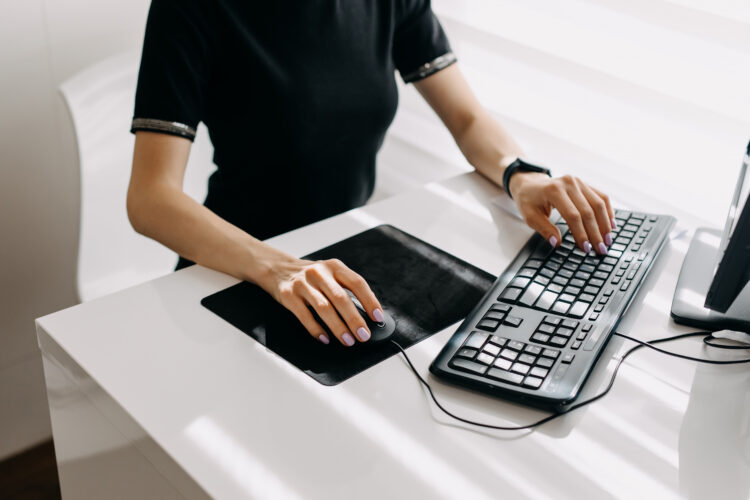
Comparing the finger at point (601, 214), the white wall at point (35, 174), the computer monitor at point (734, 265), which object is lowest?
the white wall at point (35, 174)

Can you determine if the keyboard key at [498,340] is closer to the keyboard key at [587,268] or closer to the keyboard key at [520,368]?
the keyboard key at [520,368]

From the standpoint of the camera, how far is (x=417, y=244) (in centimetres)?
112

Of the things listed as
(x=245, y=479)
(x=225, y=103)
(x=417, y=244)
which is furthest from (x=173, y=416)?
(x=225, y=103)

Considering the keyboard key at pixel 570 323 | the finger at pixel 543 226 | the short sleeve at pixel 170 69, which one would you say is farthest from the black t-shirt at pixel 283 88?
the keyboard key at pixel 570 323

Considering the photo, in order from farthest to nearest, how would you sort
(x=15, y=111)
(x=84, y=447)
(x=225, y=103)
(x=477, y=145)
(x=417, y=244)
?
(x=15, y=111)
(x=477, y=145)
(x=225, y=103)
(x=417, y=244)
(x=84, y=447)

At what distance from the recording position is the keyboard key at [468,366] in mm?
826

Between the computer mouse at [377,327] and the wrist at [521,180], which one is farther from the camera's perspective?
the wrist at [521,180]

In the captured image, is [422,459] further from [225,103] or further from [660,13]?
[660,13]

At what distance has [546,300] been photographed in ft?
3.17

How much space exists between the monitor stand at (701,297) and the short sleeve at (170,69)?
73 cm

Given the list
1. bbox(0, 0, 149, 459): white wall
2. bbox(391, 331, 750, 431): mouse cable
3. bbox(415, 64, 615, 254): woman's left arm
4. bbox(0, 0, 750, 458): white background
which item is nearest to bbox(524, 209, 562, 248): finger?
bbox(415, 64, 615, 254): woman's left arm

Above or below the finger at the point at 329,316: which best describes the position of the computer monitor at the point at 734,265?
above

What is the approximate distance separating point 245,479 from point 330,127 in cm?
74

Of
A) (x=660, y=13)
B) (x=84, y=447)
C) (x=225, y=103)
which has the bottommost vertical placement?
(x=84, y=447)
